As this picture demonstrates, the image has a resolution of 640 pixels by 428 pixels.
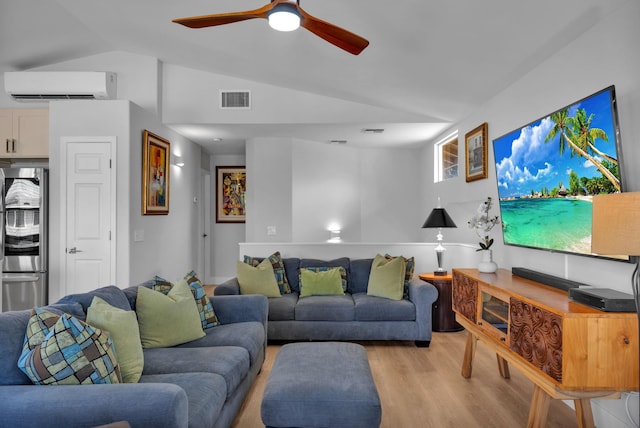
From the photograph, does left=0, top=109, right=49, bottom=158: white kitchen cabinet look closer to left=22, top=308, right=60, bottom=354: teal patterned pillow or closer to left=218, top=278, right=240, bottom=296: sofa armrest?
left=218, top=278, right=240, bottom=296: sofa armrest

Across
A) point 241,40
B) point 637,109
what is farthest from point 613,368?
point 241,40

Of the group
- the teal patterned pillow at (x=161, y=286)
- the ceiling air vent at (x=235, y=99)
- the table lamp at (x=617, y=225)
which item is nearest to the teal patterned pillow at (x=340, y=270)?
the teal patterned pillow at (x=161, y=286)

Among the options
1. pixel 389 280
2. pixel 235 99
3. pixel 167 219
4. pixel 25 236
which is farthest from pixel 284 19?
pixel 167 219

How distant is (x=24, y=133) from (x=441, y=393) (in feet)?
17.7

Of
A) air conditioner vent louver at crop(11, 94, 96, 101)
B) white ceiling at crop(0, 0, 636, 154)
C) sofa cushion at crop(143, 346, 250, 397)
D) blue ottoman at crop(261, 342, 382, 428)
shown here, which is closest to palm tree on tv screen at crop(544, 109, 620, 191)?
white ceiling at crop(0, 0, 636, 154)

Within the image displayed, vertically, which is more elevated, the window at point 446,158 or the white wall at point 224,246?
the window at point 446,158

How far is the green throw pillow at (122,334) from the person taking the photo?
6.56 feet

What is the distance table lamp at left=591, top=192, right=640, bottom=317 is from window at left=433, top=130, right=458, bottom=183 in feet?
12.1

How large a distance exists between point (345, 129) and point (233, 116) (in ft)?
4.89

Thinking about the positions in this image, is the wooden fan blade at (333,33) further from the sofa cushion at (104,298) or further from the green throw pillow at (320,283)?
the green throw pillow at (320,283)

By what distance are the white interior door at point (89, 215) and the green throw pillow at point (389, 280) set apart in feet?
9.04

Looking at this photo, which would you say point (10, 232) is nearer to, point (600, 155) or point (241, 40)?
point (241, 40)

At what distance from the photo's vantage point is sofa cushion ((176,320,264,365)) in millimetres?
2740

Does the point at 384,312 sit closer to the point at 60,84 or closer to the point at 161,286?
the point at 161,286
